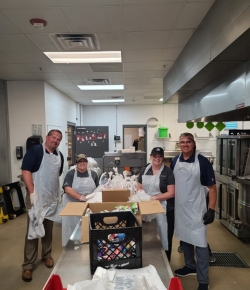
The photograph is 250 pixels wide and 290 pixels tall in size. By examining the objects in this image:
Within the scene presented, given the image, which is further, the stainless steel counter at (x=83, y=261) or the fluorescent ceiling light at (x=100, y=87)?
the fluorescent ceiling light at (x=100, y=87)

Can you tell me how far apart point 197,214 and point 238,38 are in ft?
4.95

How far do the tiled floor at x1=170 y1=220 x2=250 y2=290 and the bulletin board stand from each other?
3.08 meters

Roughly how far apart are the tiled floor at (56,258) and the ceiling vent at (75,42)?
2.62 metres

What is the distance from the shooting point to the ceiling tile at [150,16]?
183 cm

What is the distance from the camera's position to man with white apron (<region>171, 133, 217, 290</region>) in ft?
6.66

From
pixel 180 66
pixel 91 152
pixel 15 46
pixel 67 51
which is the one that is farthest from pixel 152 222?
pixel 91 152

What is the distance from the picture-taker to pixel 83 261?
124 centimetres

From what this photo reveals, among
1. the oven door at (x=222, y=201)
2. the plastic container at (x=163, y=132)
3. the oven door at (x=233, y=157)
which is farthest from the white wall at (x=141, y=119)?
the oven door at (x=233, y=157)

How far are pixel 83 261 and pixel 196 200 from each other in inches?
49.2

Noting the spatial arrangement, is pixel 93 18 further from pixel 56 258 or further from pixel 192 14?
pixel 56 258

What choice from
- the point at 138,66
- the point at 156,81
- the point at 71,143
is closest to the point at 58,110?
the point at 71,143

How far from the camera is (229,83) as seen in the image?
6.71 ft

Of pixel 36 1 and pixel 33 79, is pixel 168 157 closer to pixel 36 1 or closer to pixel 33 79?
pixel 33 79

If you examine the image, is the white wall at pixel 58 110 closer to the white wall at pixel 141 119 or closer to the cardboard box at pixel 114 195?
the white wall at pixel 141 119
